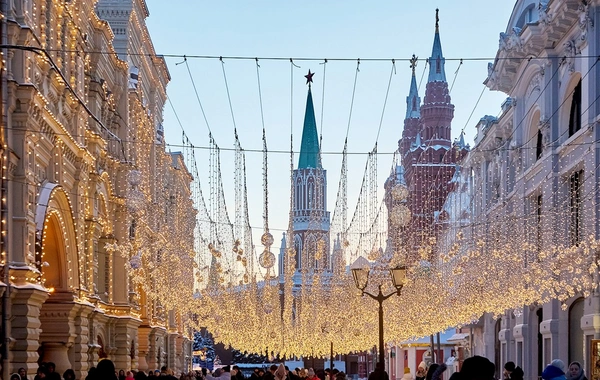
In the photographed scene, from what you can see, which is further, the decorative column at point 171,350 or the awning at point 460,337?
the awning at point 460,337

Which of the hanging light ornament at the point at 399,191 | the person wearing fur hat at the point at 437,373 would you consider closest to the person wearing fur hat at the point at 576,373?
the person wearing fur hat at the point at 437,373

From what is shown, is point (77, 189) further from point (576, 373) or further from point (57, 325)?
point (576, 373)

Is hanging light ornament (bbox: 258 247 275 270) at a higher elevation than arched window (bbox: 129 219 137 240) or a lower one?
lower

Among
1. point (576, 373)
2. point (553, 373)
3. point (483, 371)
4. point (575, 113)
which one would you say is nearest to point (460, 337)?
point (575, 113)

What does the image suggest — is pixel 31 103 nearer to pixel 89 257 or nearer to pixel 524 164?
pixel 89 257

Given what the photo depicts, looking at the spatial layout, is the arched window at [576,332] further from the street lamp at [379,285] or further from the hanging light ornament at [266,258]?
the hanging light ornament at [266,258]

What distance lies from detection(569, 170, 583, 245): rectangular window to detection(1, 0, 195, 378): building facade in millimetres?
11549

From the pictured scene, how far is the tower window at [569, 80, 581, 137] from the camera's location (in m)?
31.2

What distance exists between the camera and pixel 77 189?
2959cm

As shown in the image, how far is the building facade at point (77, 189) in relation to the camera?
73.5ft

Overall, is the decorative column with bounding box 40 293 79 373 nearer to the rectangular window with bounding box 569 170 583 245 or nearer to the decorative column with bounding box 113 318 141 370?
the decorative column with bounding box 113 318 141 370

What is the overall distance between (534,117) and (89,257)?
15.1 meters

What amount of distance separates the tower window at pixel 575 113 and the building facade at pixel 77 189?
11.9 m

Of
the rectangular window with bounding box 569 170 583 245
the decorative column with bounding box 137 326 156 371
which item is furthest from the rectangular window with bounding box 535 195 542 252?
the decorative column with bounding box 137 326 156 371
